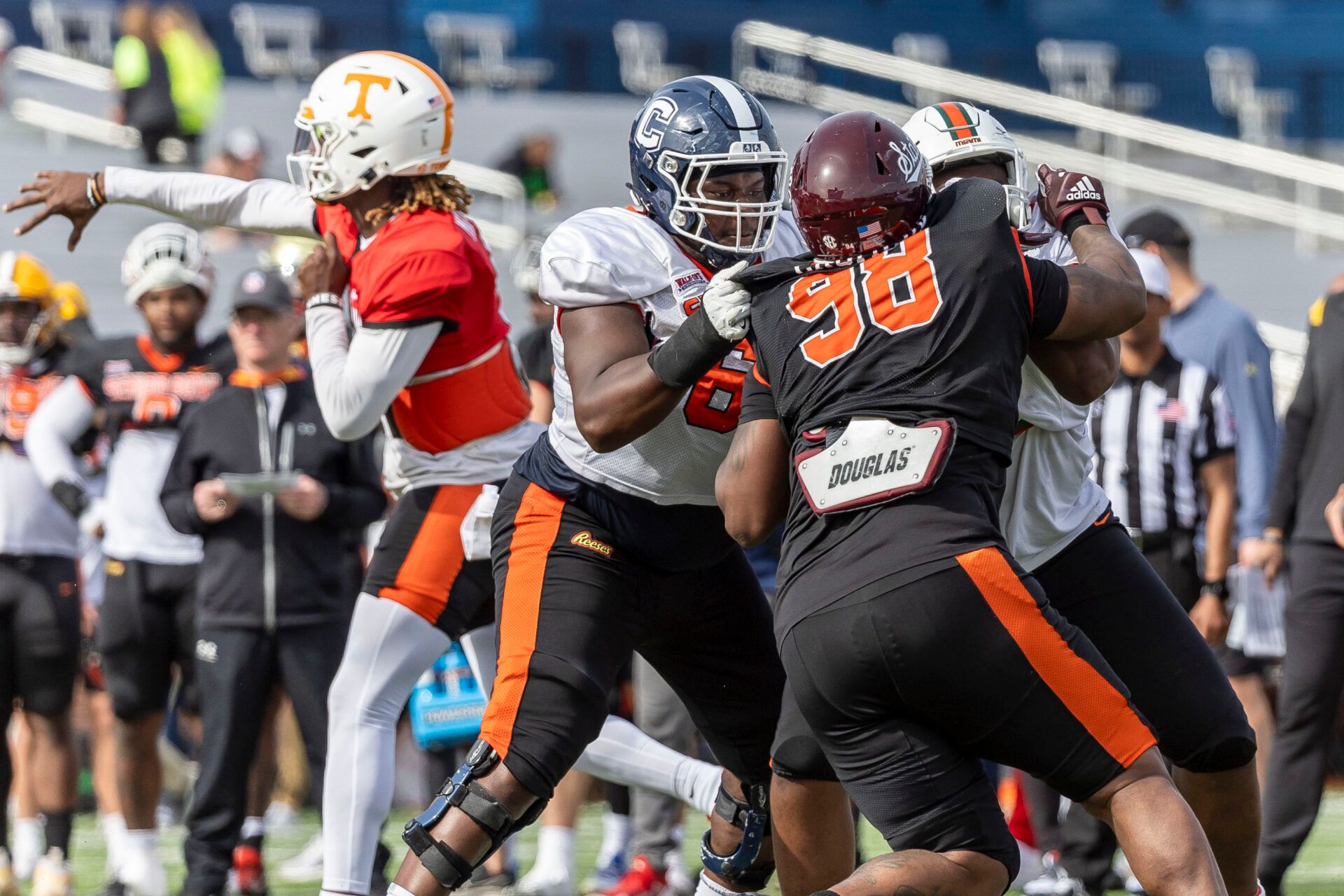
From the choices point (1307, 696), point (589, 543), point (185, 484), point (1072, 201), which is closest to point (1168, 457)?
point (1307, 696)

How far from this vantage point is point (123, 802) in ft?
19.6

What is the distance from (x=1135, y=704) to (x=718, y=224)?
4.39 feet

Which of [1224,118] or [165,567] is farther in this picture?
[1224,118]

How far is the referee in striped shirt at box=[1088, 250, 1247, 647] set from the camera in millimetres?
5824

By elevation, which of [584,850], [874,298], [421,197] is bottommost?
[584,850]

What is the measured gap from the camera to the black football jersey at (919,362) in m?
3.04

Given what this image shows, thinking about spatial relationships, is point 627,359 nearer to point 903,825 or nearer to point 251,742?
point 903,825

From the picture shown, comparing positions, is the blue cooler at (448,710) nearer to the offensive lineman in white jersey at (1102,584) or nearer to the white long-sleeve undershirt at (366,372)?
the white long-sleeve undershirt at (366,372)

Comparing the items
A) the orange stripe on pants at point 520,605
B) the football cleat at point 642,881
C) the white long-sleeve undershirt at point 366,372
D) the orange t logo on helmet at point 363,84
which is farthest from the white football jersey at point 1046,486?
the football cleat at point 642,881

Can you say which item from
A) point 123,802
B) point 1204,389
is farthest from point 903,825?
point 123,802

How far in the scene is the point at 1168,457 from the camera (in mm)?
5828

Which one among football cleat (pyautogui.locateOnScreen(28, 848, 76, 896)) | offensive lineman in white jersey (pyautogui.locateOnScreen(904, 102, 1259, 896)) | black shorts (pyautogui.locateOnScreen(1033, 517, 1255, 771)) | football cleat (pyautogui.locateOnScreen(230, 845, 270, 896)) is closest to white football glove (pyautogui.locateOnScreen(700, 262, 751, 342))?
offensive lineman in white jersey (pyautogui.locateOnScreen(904, 102, 1259, 896))

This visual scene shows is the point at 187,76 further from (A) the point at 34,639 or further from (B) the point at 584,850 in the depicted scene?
(A) the point at 34,639

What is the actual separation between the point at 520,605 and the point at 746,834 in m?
0.82
